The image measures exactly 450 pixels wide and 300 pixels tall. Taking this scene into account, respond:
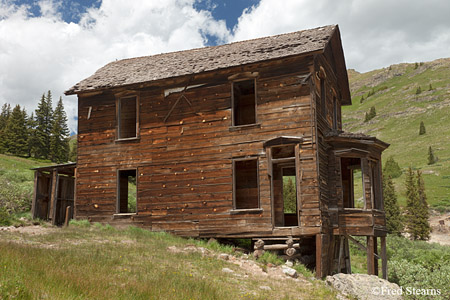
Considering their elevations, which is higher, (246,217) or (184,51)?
(184,51)

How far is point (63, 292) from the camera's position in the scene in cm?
755

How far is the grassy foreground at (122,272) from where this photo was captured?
7.97m

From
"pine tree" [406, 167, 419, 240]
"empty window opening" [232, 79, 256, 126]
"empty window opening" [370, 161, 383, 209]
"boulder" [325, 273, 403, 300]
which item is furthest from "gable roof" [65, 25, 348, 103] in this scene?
"pine tree" [406, 167, 419, 240]

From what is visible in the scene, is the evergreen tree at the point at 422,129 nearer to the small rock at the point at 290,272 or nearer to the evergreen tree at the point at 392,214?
the evergreen tree at the point at 392,214

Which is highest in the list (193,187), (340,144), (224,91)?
(224,91)

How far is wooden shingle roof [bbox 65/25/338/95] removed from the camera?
17344 millimetres

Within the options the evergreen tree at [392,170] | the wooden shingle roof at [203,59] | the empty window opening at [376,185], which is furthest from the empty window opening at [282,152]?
the evergreen tree at [392,170]

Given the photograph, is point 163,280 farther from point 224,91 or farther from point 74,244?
point 224,91

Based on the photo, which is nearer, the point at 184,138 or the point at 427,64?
the point at 184,138

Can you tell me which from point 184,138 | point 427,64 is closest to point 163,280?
point 184,138

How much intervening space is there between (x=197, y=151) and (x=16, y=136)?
193 ft

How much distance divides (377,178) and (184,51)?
11.0m

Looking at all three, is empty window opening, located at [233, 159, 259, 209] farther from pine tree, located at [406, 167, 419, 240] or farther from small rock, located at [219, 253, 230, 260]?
pine tree, located at [406, 167, 419, 240]

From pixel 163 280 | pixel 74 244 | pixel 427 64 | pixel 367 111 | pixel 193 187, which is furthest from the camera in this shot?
pixel 427 64
